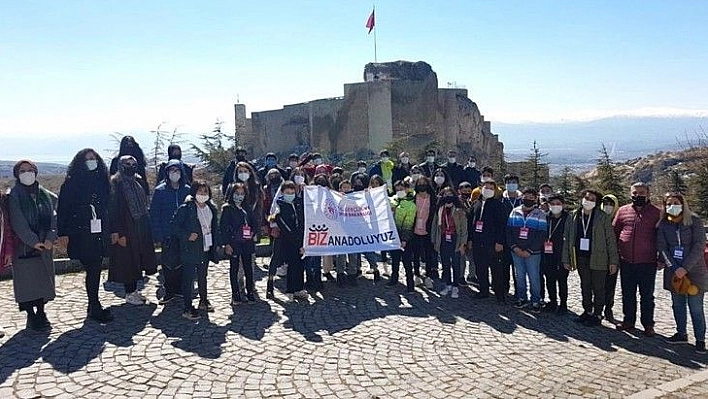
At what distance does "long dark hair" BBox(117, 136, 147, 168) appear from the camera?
A: 939 centimetres

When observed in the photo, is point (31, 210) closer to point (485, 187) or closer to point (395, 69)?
point (485, 187)

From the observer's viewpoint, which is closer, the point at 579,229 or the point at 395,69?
the point at 579,229

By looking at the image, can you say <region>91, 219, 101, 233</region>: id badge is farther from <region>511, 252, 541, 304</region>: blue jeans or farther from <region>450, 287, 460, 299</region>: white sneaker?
<region>511, 252, 541, 304</region>: blue jeans

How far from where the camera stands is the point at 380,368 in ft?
20.4

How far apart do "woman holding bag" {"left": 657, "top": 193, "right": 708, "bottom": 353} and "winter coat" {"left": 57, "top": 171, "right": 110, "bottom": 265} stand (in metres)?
7.62

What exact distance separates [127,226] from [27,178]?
1498 millimetres

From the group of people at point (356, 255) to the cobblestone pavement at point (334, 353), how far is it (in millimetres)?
428

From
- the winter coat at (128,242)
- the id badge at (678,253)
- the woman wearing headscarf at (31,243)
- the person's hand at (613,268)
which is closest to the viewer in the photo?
the woman wearing headscarf at (31,243)

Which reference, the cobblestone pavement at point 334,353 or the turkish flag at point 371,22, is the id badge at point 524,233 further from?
the turkish flag at point 371,22

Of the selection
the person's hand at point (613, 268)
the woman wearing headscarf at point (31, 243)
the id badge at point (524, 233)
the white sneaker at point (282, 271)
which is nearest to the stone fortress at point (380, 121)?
the white sneaker at point (282, 271)

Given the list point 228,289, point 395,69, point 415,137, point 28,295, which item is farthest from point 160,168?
point 395,69

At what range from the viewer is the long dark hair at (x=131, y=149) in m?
9.39

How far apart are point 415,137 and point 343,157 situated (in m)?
4.99

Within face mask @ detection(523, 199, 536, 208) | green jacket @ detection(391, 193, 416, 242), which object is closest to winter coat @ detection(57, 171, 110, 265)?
green jacket @ detection(391, 193, 416, 242)
